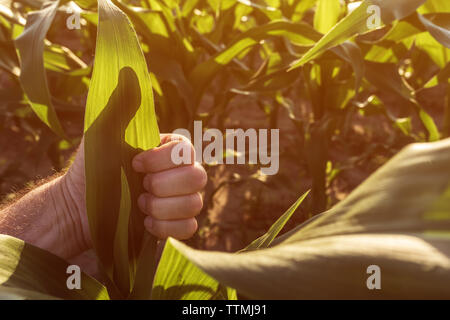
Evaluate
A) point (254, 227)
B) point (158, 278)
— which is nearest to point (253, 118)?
point (254, 227)

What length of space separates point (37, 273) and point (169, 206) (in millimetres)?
140

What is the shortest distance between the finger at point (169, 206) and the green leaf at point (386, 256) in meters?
0.21

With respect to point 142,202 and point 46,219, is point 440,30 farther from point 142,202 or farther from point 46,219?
point 46,219

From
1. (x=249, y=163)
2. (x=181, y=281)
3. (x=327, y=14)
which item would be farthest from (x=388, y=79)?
(x=181, y=281)

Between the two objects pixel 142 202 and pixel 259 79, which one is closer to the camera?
pixel 142 202

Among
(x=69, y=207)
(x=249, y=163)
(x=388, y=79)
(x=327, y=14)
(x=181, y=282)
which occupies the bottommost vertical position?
(x=181, y=282)

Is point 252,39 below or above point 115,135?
above

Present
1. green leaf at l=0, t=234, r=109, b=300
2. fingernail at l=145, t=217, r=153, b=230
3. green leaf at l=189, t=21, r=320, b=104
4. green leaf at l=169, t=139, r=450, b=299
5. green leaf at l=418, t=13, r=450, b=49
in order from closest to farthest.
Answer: green leaf at l=169, t=139, r=450, b=299
green leaf at l=0, t=234, r=109, b=300
fingernail at l=145, t=217, r=153, b=230
green leaf at l=418, t=13, r=450, b=49
green leaf at l=189, t=21, r=320, b=104

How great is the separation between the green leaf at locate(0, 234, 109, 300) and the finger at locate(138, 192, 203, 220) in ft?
0.30

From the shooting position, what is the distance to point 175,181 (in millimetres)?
484

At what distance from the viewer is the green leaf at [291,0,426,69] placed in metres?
0.58

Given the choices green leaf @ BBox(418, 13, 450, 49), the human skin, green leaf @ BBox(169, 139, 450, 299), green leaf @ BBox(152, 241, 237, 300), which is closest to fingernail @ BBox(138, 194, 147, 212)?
the human skin

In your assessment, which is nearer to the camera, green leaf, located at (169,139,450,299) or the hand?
green leaf, located at (169,139,450,299)

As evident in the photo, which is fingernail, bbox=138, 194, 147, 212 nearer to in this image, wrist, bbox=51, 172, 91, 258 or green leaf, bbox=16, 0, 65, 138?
wrist, bbox=51, 172, 91, 258
